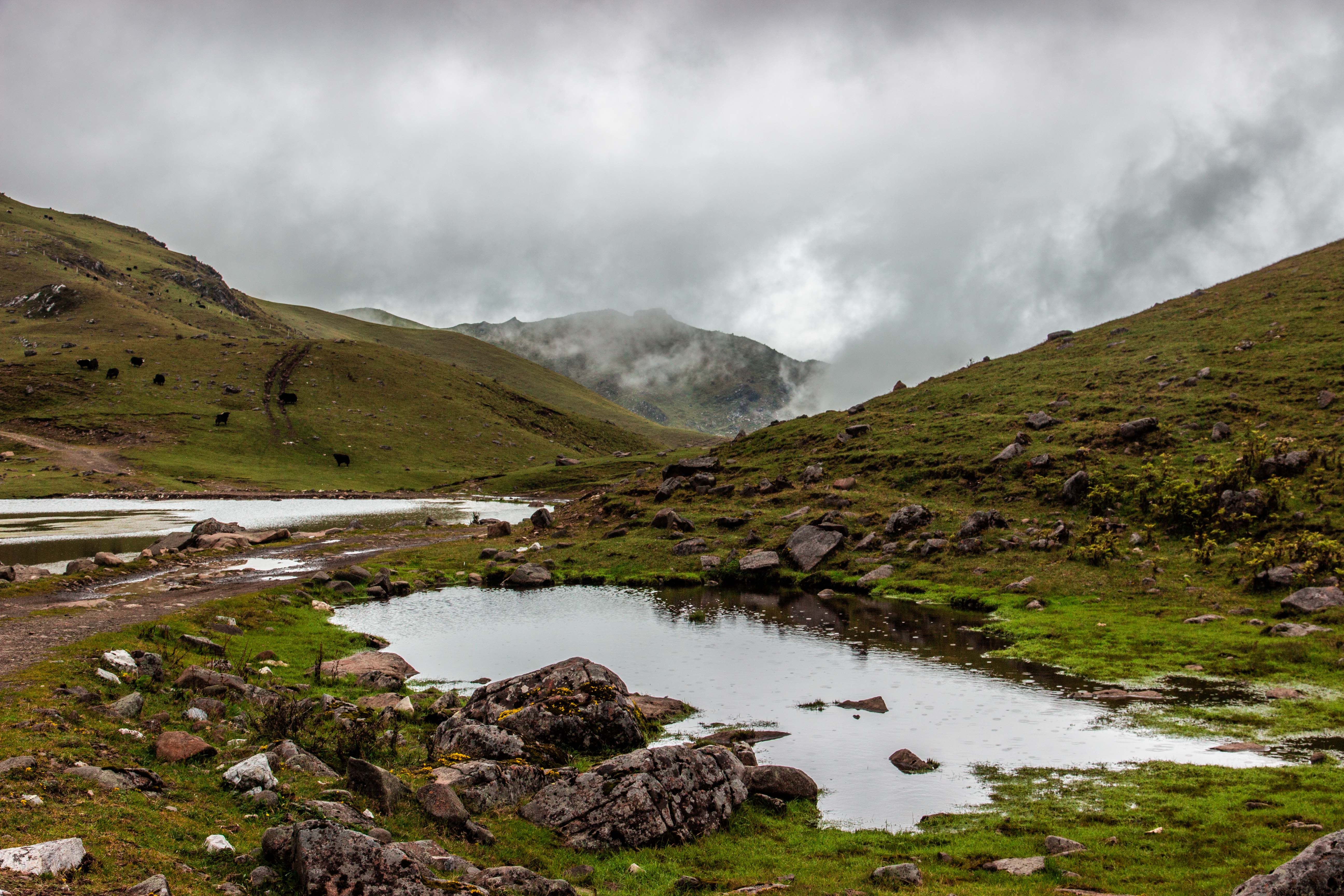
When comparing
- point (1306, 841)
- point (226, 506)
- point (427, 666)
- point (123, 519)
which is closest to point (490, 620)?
point (427, 666)

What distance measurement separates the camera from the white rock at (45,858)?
360 inches

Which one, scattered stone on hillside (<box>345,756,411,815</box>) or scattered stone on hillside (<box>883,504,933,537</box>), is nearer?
scattered stone on hillside (<box>345,756,411,815</box>)

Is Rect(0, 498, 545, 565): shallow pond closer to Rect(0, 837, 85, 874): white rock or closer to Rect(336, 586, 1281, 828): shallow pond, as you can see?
Rect(336, 586, 1281, 828): shallow pond

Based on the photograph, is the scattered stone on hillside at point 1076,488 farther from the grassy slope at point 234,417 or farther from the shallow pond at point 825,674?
the grassy slope at point 234,417

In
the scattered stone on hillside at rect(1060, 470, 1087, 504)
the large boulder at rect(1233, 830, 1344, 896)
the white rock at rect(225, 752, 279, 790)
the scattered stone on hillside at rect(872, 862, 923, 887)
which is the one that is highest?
the scattered stone on hillside at rect(1060, 470, 1087, 504)

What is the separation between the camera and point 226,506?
332ft

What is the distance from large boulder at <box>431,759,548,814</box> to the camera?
17.4m

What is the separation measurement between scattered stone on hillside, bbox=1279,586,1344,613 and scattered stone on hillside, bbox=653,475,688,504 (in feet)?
163

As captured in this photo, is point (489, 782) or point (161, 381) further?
point (161, 381)

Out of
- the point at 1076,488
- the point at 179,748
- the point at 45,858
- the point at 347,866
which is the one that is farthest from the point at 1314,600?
the point at 45,858

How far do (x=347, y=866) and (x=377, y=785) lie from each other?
4.81m

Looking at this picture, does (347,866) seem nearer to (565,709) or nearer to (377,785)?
(377,785)

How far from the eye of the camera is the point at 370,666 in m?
30.8

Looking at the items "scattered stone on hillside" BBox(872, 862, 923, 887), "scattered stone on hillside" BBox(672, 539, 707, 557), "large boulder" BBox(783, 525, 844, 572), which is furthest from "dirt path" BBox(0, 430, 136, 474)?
"scattered stone on hillside" BBox(872, 862, 923, 887)
